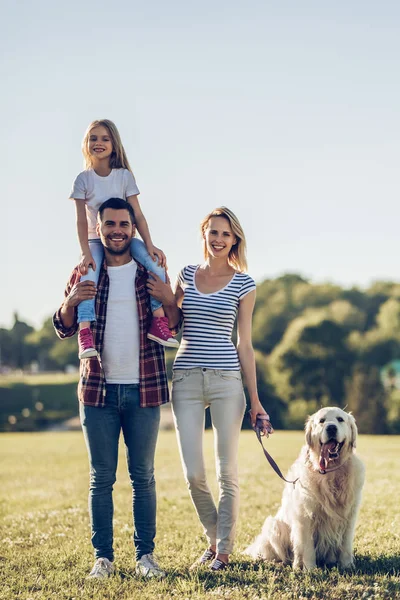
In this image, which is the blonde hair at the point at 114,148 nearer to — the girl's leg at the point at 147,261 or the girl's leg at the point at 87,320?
the girl's leg at the point at 147,261

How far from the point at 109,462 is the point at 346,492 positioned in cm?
183

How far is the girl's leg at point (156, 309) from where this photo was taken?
5.50 meters

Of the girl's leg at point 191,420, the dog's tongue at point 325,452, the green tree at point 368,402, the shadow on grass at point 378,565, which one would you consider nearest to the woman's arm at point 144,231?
the girl's leg at point 191,420

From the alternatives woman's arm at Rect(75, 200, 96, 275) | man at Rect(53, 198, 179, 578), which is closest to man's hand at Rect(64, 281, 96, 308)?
man at Rect(53, 198, 179, 578)

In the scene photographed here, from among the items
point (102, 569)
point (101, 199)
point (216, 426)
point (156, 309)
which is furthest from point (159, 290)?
point (102, 569)

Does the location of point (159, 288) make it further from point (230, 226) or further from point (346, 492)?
point (346, 492)

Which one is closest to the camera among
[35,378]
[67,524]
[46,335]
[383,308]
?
[67,524]

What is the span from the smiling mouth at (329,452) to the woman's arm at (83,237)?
224 centimetres

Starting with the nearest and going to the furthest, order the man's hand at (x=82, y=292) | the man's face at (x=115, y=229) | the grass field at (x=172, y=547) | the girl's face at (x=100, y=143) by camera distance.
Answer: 1. the grass field at (x=172, y=547)
2. the man's hand at (x=82, y=292)
3. the man's face at (x=115, y=229)
4. the girl's face at (x=100, y=143)

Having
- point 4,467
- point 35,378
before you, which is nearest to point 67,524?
point 4,467

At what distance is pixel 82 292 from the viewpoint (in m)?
5.56

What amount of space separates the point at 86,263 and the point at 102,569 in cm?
232

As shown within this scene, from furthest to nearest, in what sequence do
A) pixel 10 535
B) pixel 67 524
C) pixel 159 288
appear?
pixel 67 524
pixel 10 535
pixel 159 288

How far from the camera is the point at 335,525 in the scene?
575 cm
